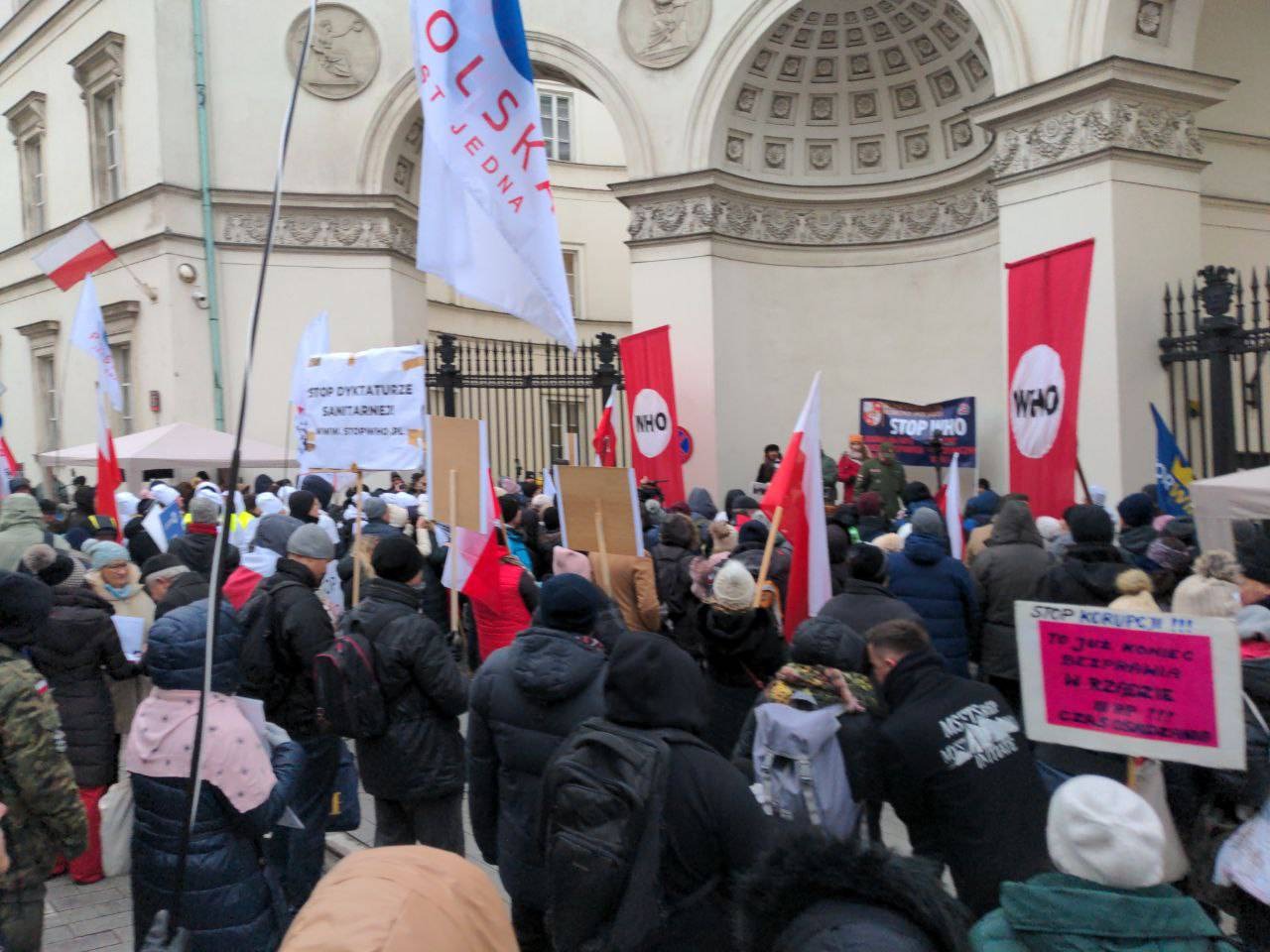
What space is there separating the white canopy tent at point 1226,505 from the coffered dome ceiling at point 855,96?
418 inches

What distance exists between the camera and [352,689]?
176 inches

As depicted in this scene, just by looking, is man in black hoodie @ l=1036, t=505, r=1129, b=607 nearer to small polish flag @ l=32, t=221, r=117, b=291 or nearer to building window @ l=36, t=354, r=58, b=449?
small polish flag @ l=32, t=221, r=117, b=291

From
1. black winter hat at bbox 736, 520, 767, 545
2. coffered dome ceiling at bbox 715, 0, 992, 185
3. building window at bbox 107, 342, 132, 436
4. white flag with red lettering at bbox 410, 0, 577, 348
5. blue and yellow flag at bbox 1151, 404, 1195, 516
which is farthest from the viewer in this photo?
building window at bbox 107, 342, 132, 436

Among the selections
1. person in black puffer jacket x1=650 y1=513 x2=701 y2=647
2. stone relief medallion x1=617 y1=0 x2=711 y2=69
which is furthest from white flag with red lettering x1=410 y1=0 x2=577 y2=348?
stone relief medallion x1=617 y1=0 x2=711 y2=69

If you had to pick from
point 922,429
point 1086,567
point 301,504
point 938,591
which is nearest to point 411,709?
point 938,591

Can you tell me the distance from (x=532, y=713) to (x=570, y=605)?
1.25ft

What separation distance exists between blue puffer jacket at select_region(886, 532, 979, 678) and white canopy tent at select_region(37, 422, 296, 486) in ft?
28.0

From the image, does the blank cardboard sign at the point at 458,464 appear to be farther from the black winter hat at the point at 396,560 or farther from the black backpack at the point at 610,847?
the black backpack at the point at 610,847

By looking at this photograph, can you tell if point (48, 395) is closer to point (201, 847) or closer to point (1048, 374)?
point (1048, 374)

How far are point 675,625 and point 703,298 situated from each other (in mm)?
10064

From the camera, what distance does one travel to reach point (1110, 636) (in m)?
3.39

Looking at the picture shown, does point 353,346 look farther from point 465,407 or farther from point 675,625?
point 675,625

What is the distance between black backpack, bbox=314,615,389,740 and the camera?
4465 millimetres

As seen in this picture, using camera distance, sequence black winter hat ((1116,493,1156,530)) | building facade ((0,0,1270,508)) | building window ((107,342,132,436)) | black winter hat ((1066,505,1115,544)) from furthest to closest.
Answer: building window ((107,342,132,436)) < building facade ((0,0,1270,508)) < black winter hat ((1116,493,1156,530)) < black winter hat ((1066,505,1115,544))
